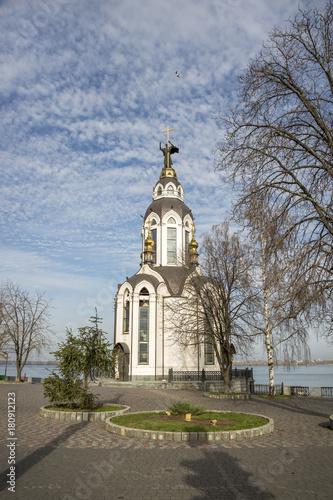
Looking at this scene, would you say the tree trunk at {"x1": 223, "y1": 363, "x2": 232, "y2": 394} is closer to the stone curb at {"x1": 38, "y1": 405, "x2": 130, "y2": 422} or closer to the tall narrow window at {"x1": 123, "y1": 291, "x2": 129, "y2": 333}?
the tall narrow window at {"x1": 123, "y1": 291, "x2": 129, "y2": 333}

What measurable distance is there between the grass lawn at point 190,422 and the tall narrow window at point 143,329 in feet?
60.6

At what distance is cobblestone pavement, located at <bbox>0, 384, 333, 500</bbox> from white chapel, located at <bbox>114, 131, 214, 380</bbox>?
18319mm

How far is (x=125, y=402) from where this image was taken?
60.1 ft

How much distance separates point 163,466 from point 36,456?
2.75 m

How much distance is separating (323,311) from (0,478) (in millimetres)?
7893

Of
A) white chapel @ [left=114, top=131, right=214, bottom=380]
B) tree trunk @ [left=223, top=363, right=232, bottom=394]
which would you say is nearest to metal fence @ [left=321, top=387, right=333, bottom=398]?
tree trunk @ [left=223, top=363, right=232, bottom=394]

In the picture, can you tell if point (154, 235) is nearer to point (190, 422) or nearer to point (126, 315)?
point (126, 315)

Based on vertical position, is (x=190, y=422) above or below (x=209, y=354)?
below

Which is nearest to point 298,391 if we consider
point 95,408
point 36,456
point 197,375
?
point 197,375

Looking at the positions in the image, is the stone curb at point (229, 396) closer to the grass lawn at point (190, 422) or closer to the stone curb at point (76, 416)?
the grass lawn at point (190, 422)

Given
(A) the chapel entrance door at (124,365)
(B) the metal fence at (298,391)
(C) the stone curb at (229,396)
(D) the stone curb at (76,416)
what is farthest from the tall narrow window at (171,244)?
(D) the stone curb at (76,416)

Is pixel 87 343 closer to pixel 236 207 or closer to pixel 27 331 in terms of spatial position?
pixel 236 207

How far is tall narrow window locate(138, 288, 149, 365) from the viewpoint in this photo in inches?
1238

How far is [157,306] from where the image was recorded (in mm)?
32844
